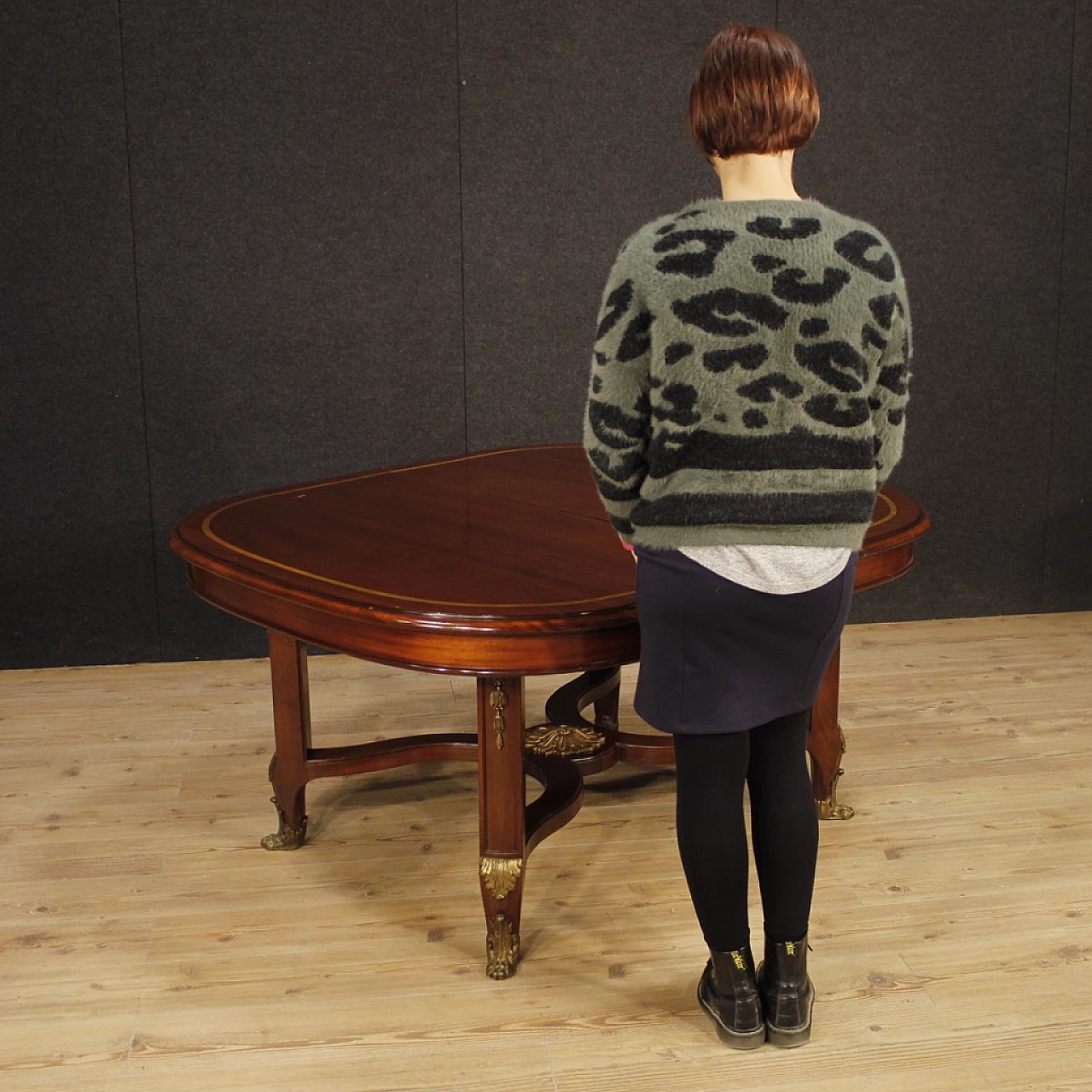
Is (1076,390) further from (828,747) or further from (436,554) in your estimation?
(436,554)

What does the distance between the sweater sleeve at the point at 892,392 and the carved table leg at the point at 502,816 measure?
71 centimetres

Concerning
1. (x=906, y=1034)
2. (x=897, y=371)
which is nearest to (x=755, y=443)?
(x=897, y=371)

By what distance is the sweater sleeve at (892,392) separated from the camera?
176 centimetres

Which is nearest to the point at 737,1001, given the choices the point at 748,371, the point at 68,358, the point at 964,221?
the point at 748,371

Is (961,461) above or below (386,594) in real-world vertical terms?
below

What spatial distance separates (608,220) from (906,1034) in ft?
8.66

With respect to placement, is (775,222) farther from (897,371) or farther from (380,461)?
(380,461)

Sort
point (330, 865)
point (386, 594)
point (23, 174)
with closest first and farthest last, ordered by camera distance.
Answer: point (386, 594) < point (330, 865) < point (23, 174)

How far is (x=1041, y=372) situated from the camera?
169 inches

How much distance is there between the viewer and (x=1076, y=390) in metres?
4.31

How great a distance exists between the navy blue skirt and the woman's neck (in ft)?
1.62

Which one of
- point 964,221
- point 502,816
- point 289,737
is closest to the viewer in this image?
point 502,816

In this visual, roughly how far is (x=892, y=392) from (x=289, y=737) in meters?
1.46

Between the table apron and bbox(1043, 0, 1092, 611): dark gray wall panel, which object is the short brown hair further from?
bbox(1043, 0, 1092, 611): dark gray wall panel
